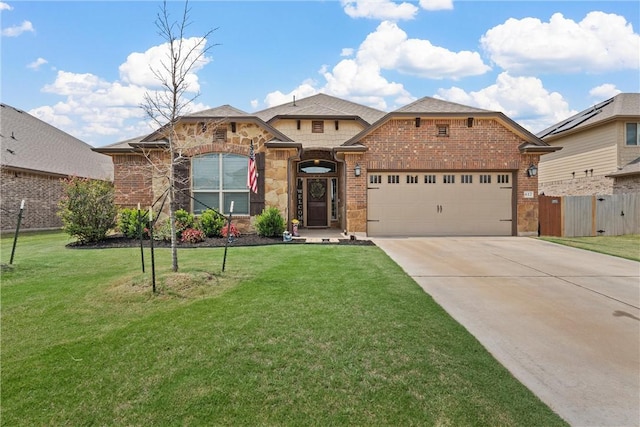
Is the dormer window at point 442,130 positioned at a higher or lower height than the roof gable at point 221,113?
lower

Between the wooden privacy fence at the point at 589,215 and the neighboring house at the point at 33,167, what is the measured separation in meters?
19.9

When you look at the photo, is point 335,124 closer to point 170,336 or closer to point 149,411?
point 170,336

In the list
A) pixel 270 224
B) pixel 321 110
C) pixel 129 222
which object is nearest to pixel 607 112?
pixel 321 110

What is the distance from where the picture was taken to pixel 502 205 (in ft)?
41.7

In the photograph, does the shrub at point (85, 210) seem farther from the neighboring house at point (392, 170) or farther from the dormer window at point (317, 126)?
the dormer window at point (317, 126)

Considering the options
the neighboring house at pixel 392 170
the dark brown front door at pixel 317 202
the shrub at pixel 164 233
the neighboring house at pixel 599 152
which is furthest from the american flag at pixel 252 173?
the neighboring house at pixel 599 152

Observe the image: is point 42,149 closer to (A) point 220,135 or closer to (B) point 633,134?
(A) point 220,135

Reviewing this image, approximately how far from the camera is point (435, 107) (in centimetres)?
1295

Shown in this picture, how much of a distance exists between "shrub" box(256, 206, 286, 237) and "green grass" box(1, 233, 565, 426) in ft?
17.7

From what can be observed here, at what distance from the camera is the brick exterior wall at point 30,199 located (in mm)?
14406

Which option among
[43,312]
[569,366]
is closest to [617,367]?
[569,366]

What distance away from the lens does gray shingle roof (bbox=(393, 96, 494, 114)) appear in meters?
12.4

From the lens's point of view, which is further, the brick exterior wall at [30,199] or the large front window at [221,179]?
the brick exterior wall at [30,199]

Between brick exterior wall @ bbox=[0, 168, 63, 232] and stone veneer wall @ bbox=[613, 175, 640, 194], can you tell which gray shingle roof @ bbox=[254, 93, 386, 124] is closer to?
brick exterior wall @ bbox=[0, 168, 63, 232]
